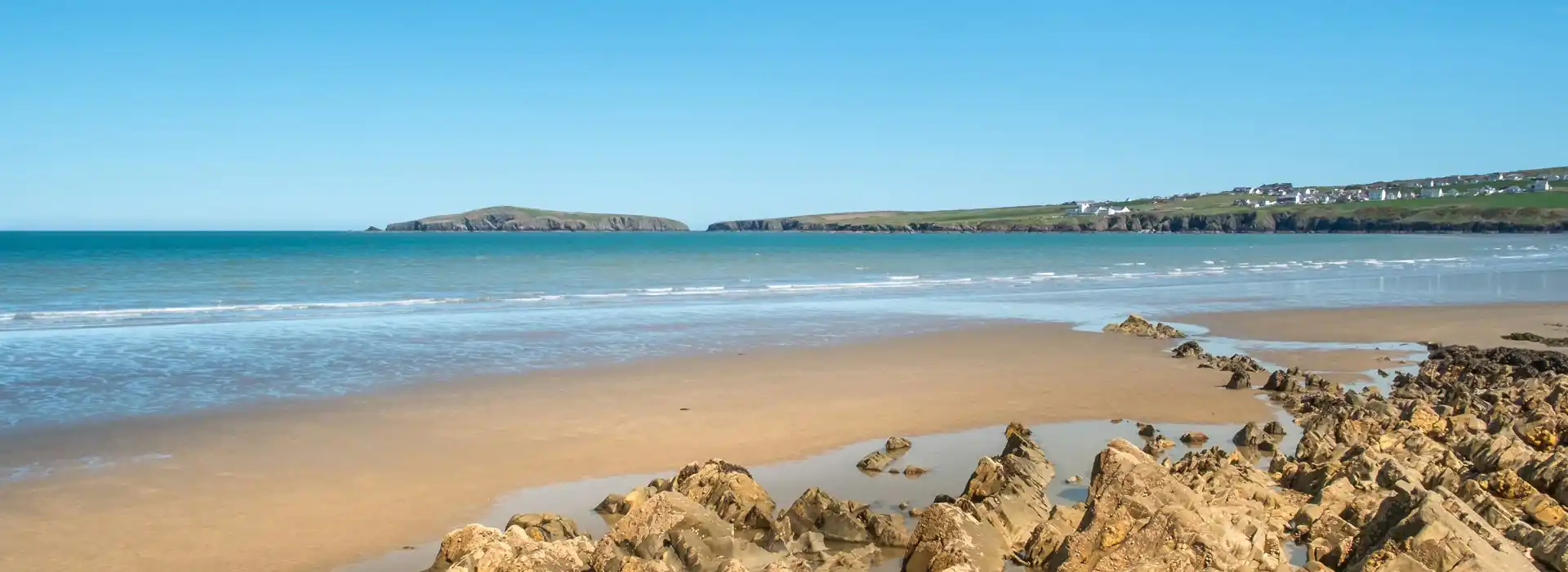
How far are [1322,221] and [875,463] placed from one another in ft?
530

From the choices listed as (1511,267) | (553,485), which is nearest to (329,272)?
(553,485)

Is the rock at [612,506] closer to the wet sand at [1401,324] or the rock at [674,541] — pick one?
the rock at [674,541]

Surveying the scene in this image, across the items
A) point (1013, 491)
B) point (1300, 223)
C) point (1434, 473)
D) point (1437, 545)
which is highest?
point (1437, 545)

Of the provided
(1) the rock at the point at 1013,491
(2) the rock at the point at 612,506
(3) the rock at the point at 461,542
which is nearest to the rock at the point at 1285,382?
(1) the rock at the point at 1013,491

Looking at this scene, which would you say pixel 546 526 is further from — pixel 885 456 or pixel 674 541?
pixel 885 456

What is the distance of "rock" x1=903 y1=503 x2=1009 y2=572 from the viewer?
722 cm

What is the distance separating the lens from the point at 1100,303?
32.0 m

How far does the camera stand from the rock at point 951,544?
7219 mm

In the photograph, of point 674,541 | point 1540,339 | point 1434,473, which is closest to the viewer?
point 674,541

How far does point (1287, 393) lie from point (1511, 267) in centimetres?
4591

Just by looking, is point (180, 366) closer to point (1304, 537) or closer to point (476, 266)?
point (1304, 537)

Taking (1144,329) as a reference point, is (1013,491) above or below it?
above

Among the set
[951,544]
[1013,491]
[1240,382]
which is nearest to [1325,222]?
[1240,382]

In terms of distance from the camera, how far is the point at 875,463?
10844mm
